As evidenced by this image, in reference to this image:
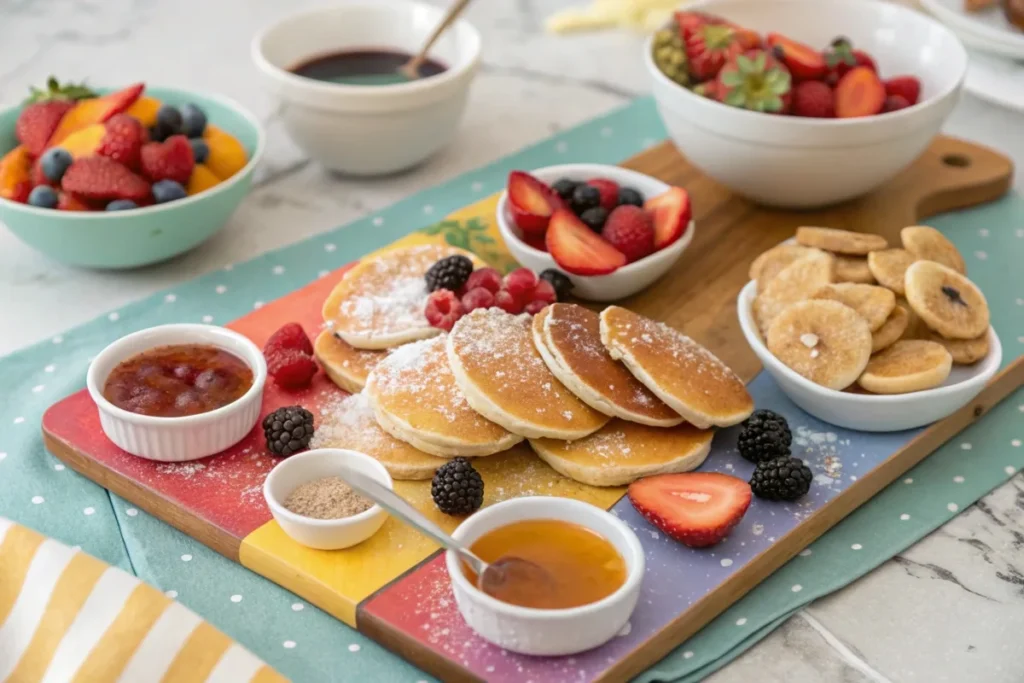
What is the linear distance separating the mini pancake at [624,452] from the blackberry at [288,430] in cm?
39

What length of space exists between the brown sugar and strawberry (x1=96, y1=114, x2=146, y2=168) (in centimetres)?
95

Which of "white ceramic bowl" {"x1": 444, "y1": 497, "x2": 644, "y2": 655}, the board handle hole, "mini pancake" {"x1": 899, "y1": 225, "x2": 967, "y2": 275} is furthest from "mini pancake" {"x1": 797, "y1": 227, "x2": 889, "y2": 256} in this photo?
"white ceramic bowl" {"x1": 444, "y1": 497, "x2": 644, "y2": 655}

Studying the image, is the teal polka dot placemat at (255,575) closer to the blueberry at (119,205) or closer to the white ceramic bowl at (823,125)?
the blueberry at (119,205)

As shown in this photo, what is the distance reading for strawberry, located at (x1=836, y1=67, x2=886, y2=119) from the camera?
2.55m

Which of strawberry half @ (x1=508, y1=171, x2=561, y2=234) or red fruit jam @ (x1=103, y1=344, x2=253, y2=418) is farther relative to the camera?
strawberry half @ (x1=508, y1=171, x2=561, y2=234)

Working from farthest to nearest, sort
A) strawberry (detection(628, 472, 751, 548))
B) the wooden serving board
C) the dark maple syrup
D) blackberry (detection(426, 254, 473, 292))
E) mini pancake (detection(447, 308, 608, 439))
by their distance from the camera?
the dark maple syrup → blackberry (detection(426, 254, 473, 292)) → mini pancake (detection(447, 308, 608, 439)) → strawberry (detection(628, 472, 751, 548)) → the wooden serving board

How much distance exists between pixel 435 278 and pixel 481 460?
17.4 inches

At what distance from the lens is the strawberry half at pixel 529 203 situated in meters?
2.42

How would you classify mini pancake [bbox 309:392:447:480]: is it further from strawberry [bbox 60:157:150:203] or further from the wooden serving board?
strawberry [bbox 60:157:150:203]

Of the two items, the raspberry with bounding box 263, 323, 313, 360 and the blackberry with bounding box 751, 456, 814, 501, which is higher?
A: the raspberry with bounding box 263, 323, 313, 360

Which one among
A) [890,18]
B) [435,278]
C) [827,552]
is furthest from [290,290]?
[890,18]

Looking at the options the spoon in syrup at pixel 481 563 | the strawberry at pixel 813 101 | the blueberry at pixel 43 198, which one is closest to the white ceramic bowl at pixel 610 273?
the strawberry at pixel 813 101

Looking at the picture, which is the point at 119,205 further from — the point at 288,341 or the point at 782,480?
the point at 782,480

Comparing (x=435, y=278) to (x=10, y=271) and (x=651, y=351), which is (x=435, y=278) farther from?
(x=10, y=271)
